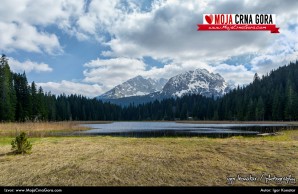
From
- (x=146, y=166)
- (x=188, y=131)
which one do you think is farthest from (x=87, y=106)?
(x=146, y=166)

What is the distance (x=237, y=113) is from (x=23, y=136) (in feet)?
467

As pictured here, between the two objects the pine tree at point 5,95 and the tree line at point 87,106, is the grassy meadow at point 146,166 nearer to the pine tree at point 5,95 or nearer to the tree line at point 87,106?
the tree line at point 87,106

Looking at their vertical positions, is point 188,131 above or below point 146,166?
below

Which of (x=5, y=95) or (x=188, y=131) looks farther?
A: (x=5, y=95)

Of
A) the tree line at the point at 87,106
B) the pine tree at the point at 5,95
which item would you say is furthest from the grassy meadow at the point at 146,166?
the pine tree at the point at 5,95

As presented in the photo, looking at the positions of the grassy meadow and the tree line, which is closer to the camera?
the grassy meadow

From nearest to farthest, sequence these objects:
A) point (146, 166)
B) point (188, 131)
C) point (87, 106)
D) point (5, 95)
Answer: point (146, 166) < point (188, 131) < point (5, 95) < point (87, 106)

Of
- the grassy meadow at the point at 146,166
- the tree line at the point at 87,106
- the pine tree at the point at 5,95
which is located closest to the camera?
the grassy meadow at the point at 146,166

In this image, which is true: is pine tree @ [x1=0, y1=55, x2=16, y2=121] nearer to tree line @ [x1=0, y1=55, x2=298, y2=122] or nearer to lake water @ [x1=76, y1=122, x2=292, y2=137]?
tree line @ [x1=0, y1=55, x2=298, y2=122]

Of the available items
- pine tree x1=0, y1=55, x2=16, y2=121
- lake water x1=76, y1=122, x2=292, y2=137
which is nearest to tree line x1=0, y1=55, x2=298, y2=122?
pine tree x1=0, y1=55, x2=16, y2=121

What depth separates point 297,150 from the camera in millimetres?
18125

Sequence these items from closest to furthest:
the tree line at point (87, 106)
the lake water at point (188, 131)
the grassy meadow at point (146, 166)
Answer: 1. the grassy meadow at point (146, 166)
2. the lake water at point (188, 131)
3. the tree line at point (87, 106)

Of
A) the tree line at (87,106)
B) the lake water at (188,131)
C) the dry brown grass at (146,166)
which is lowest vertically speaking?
the lake water at (188,131)

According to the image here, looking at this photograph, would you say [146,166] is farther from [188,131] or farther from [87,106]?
[87,106]
